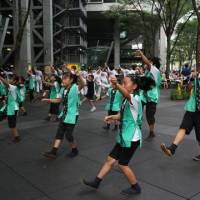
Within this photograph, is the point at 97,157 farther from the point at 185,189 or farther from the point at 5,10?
the point at 5,10

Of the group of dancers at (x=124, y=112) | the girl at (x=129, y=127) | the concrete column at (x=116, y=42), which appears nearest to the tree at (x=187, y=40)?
the concrete column at (x=116, y=42)

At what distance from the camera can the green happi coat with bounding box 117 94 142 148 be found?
3.82 m

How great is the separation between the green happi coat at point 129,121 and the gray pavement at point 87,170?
0.77m

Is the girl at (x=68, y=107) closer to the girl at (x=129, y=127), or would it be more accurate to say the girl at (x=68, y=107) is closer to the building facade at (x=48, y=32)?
the girl at (x=129, y=127)

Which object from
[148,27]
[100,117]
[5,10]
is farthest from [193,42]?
[100,117]

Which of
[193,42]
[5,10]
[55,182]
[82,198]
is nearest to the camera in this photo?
[82,198]

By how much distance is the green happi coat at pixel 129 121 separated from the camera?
3.82 meters

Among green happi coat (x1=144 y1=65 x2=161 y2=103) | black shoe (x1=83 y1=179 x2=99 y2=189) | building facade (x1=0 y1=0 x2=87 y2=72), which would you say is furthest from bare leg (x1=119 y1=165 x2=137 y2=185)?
building facade (x1=0 y1=0 x2=87 y2=72)

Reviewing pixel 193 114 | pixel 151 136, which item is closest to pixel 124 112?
pixel 193 114

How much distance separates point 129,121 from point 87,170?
1.50 meters

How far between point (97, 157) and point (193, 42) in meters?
37.3

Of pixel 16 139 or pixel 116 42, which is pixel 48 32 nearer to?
pixel 116 42

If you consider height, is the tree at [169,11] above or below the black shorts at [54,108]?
above

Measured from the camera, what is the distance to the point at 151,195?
4.00 meters
